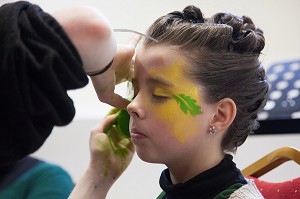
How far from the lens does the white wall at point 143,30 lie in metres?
1.57

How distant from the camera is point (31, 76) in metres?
0.41

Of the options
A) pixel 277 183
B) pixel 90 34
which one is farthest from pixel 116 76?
pixel 277 183

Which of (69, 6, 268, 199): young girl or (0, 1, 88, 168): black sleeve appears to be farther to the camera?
(69, 6, 268, 199): young girl

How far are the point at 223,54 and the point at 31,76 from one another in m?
0.50

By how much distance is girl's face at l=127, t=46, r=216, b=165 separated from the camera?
2.65 ft

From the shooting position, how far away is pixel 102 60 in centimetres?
50

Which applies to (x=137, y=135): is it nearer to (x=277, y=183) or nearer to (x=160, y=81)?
(x=160, y=81)

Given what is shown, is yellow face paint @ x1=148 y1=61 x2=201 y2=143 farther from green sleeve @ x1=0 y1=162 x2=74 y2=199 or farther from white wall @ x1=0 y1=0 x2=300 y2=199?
white wall @ x1=0 y1=0 x2=300 y2=199

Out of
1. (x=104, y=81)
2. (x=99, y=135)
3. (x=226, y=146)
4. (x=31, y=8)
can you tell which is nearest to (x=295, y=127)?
(x=226, y=146)

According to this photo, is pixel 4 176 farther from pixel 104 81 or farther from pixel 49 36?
pixel 49 36

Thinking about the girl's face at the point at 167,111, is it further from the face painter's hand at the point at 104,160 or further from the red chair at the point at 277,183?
the red chair at the point at 277,183

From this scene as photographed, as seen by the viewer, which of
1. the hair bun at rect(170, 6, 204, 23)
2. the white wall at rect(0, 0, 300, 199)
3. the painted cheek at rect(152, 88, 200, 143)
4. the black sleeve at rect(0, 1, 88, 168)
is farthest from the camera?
the white wall at rect(0, 0, 300, 199)

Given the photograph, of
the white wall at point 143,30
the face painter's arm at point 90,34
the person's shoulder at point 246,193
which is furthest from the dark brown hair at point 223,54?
the white wall at point 143,30

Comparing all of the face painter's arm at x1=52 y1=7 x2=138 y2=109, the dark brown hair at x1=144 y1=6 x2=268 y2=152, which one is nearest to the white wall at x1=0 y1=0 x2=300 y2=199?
the dark brown hair at x1=144 y1=6 x2=268 y2=152
